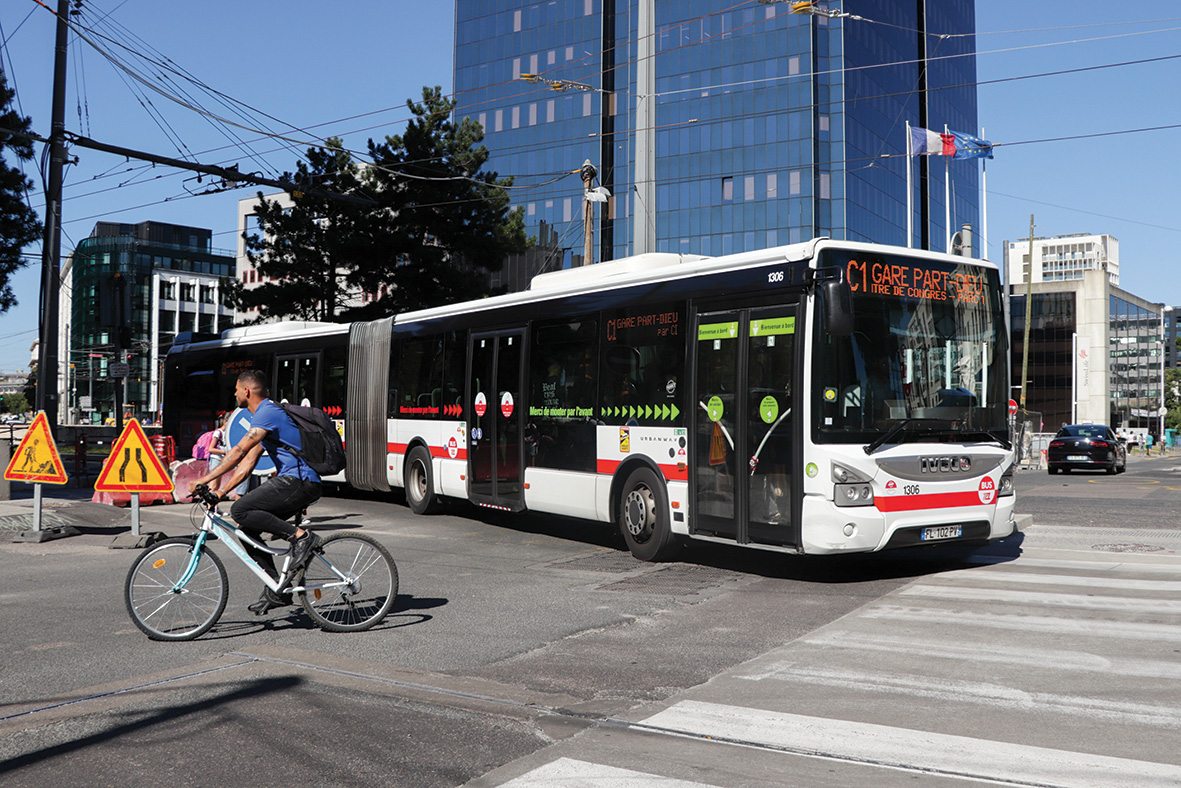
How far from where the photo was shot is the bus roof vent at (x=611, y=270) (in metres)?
12.2

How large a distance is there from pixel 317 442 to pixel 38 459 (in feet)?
25.9

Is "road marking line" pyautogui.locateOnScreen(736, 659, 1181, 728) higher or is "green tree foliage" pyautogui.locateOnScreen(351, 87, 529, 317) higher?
"green tree foliage" pyautogui.locateOnScreen(351, 87, 529, 317)

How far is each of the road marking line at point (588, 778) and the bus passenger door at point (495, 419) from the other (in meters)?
9.02

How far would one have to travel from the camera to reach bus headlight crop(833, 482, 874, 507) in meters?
9.23

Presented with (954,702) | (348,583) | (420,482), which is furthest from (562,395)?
(954,702)

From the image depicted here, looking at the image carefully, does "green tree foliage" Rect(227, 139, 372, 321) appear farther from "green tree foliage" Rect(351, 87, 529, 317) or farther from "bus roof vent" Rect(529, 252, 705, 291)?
"bus roof vent" Rect(529, 252, 705, 291)

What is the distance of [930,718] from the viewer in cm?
530

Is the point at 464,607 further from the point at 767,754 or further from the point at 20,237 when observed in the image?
the point at 20,237

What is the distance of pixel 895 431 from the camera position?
9523 millimetres

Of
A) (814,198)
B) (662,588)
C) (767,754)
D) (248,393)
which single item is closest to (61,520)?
(248,393)

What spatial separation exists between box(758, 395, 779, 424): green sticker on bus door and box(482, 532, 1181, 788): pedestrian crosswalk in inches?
76.2

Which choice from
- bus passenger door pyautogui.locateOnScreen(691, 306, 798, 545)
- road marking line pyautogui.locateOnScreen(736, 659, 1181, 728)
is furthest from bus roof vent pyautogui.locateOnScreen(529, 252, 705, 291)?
road marking line pyautogui.locateOnScreen(736, 659, 1181, 728)

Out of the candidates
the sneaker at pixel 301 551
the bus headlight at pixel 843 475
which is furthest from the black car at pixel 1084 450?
the sneaker at pixel 301 551

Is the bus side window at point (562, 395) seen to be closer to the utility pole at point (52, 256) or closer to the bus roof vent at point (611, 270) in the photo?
the bus roof vent at point (611, 270)
